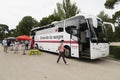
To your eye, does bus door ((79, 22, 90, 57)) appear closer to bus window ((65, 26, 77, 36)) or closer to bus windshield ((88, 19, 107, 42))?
bus windshield ((88, 19, 107, 42))

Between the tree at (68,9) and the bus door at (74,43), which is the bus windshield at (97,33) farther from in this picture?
the tree at (68,9)

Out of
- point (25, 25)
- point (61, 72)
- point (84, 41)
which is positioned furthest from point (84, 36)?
point (25, 25)

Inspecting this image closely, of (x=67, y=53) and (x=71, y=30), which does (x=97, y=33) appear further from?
(x=67, y=53)

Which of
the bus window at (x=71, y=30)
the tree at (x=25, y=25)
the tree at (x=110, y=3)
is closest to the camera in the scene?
the bus window at (x=71, y=30)

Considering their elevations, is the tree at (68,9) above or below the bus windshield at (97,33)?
above

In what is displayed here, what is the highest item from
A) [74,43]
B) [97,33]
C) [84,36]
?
[97,33]

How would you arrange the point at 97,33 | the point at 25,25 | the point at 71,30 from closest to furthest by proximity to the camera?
the point at 97,33 < the point at 71,30 < the point at 25,25

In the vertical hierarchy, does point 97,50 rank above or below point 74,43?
below

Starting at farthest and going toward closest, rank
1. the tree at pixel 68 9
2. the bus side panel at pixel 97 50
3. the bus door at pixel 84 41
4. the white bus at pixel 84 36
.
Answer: the tree at pixel 68 9 → the bus door at pixel 84 41 → the white bus at pixel 84 36 → the bus side panel at pixel 97 50

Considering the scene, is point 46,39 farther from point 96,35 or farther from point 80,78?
point 80,78

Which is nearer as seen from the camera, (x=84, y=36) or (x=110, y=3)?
(x=84, y=36)

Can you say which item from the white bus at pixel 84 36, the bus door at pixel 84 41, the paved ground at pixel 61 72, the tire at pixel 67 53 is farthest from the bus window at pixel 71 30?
the paved ground at pixel 61 72

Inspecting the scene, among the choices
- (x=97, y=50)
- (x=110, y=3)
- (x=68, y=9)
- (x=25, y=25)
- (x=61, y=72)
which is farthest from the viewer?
(x=25, y=25)

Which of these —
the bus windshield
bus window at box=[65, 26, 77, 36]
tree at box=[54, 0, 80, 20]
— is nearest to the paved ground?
the bus windshield
